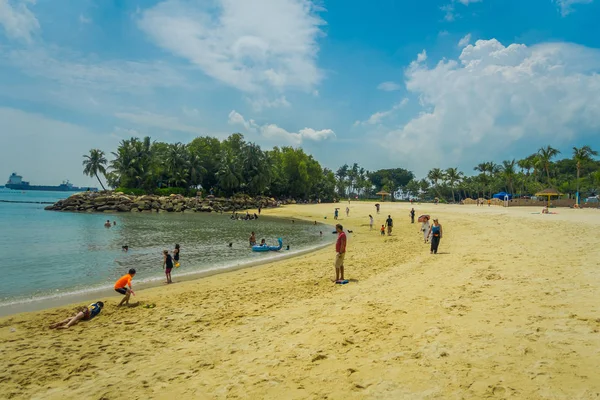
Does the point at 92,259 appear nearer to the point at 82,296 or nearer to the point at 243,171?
the point at 82,296

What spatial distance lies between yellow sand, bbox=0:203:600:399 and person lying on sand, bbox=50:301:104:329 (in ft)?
0.65

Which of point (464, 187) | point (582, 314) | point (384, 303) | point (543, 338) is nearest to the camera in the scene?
point (543, 338)

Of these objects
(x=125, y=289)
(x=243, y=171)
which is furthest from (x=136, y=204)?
(x=125, y=289)

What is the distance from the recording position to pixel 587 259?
11.1 m

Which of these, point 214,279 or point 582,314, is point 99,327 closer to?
point 214,279

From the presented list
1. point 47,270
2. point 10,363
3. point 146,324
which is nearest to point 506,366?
point 146,324

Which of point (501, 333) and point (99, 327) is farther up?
point (501, 333)

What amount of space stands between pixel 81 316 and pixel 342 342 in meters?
7.18

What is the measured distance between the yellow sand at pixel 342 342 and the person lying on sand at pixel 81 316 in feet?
0.65

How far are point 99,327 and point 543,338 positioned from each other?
9632mm

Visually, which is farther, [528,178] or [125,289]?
[528,178]

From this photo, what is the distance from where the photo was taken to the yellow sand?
15.1 ft

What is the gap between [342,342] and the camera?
6.07 metres

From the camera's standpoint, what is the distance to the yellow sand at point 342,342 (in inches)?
182
